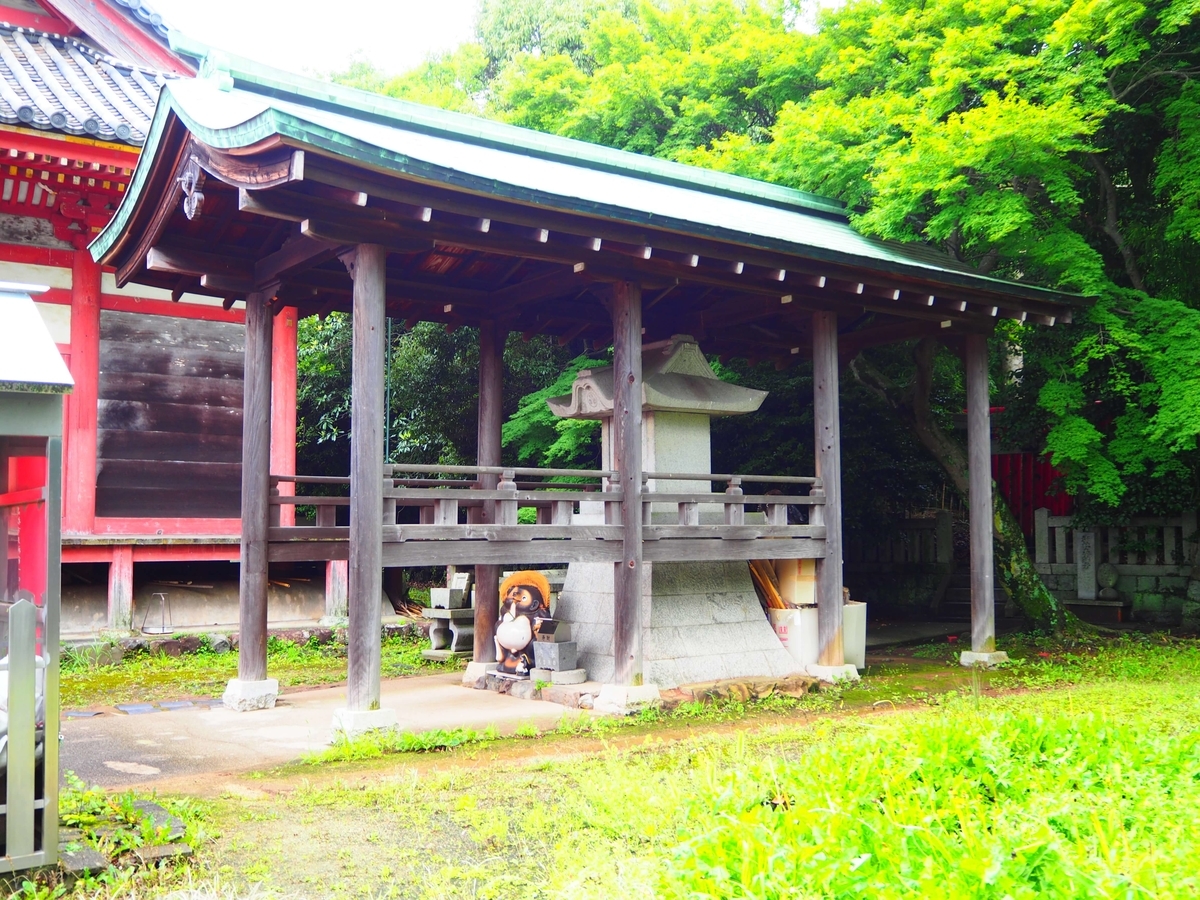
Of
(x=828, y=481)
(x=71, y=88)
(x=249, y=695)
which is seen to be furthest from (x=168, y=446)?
(x=828, y=481)

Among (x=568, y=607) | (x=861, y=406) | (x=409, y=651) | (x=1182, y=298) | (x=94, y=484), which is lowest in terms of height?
(x=409, y=651)

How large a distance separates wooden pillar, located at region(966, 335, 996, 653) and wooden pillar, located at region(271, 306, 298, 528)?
8857 mm

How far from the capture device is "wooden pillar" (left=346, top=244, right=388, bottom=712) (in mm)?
7762

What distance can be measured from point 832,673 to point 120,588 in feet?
28.2

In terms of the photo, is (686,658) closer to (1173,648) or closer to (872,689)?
(872,689)

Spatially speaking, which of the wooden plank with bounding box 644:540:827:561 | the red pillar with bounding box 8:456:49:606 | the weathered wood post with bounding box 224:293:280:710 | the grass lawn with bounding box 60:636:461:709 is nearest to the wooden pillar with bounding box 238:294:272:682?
the weathered wood post with bounding box 224:293:280:710

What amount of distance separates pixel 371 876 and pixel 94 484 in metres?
9.14

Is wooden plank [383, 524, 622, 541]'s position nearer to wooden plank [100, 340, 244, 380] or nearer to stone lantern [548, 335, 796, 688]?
stone lantern [548, 335, 796, 688]

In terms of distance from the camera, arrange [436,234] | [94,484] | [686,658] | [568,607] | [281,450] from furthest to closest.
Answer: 1. [281,450]
2. [94,484]
3. [568,607]
4. [686,658]
5. [436,234]

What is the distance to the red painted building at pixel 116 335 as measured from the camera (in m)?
11.4

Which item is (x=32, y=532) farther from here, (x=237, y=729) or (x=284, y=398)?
(x=284, y=398)

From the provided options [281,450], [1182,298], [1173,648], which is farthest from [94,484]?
[1182,298]

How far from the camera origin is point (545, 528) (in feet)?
29.6

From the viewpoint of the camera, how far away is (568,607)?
1102cm
